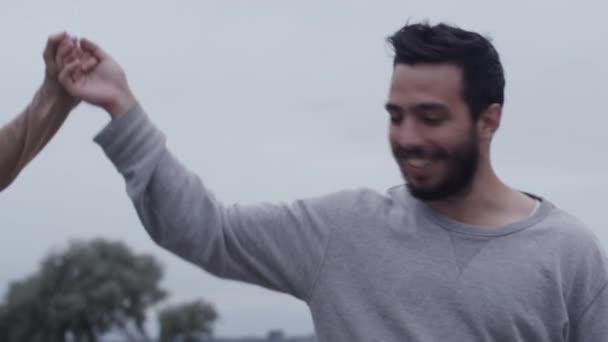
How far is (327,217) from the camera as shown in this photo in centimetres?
456

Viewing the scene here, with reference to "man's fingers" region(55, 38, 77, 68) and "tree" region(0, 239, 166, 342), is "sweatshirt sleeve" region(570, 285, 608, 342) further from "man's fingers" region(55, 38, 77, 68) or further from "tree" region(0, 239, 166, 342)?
Result: "tree" region(0, 239, 166, 342)

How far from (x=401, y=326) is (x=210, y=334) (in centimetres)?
5233

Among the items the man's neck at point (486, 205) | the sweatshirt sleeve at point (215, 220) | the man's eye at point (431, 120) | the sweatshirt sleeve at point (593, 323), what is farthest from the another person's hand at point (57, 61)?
the sweatshirt sleeve at point (593, 323)

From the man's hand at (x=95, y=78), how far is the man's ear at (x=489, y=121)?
4.12 feet

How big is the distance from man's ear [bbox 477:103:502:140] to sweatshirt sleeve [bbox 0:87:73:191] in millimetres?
1417

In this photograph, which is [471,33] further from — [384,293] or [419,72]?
[384,293]

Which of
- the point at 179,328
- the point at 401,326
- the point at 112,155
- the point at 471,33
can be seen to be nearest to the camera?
the point at 112,155

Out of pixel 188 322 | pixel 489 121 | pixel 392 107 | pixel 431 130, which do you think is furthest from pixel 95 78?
pixel 188 322

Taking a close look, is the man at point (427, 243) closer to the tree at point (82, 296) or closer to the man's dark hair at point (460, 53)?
the man's dark hair at point (460, 53)

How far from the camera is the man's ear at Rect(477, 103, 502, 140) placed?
4.63 m

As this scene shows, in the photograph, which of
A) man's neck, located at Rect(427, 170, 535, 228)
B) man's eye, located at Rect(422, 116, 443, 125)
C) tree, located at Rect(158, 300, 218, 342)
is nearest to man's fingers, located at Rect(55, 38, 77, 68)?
man's eye, located at Rect(422, 116, 443, 125)

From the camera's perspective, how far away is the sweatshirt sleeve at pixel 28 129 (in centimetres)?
441

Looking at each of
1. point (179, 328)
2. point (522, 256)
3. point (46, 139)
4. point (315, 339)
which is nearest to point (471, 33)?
point (522, 256)

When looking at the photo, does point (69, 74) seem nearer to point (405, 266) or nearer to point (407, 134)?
point (407, 134)
